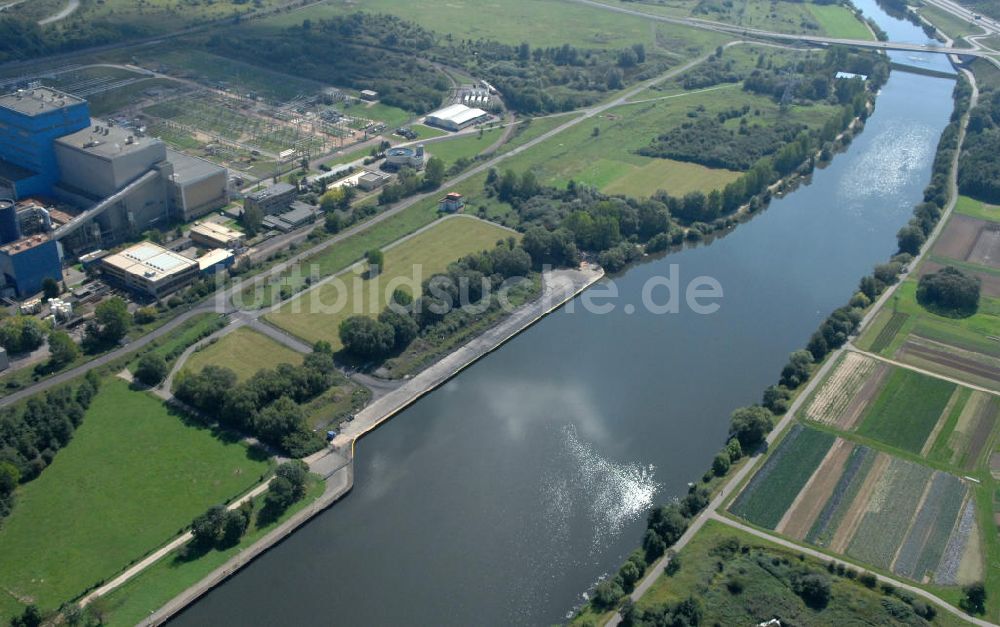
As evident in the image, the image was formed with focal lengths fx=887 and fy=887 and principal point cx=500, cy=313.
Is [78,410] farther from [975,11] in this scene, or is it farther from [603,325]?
[975,11]

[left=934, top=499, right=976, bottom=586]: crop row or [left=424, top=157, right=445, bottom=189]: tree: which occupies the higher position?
[left=424, top=157, right=445, bottom=189]: tree

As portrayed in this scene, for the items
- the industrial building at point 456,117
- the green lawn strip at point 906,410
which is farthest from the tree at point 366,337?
the industrial building at point 456,117

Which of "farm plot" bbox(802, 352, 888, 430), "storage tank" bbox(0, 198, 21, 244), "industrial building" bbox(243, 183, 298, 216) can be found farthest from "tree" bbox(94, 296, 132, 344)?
"farm plot" bbox(802, 352, 888, 430)

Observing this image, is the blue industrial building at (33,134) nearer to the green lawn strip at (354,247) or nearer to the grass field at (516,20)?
the green lawn strip at (354,247)

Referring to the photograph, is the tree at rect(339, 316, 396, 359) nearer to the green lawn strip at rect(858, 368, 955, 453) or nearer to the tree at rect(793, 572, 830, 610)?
the tree at rect(793, 572, 830, 610)

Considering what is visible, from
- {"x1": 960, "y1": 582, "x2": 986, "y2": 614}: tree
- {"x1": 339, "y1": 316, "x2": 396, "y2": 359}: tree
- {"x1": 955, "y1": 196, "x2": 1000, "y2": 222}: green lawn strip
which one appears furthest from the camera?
{"x1": 955, "y1": 196, "x2": 1000, "y2": 222}: green lawn strip

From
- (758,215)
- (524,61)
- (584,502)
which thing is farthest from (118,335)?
(524,61)
